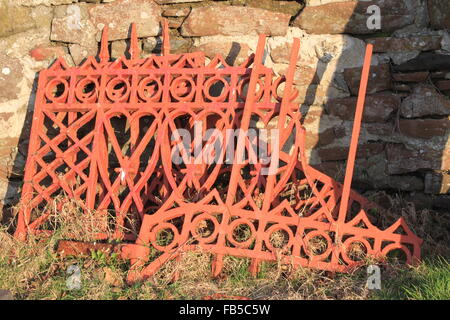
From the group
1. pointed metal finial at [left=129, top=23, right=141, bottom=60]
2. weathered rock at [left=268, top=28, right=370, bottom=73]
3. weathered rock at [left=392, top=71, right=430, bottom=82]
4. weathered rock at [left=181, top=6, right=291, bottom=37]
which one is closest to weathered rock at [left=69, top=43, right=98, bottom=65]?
pointed metal finial at [left=129, top=23, right=141, bottom=60]

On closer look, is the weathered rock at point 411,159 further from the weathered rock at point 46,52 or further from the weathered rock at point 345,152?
the weathered rock at point 46,52

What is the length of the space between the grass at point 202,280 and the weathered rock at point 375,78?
108 cm

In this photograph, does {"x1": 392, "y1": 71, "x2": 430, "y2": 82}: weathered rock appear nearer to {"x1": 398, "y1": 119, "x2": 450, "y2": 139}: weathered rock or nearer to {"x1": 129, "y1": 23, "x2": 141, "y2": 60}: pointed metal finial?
{"x1": 398, "y1": 119, "x2": 450, "y2": 139}: weathered rock

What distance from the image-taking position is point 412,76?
3.69m

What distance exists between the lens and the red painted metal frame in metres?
3.13

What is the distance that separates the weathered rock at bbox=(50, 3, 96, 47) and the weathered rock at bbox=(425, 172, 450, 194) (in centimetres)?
243

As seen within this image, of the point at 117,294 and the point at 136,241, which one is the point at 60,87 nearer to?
the point at 136,241

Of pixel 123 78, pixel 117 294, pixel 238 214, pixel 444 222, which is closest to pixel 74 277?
pixel 117 294

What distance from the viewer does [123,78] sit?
3.66 m

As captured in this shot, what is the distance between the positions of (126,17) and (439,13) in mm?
2046

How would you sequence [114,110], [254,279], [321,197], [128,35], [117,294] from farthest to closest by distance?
1. [128,35]
2. [114,110]
3. [321,197]
4. [254,279]
5. [117,294]

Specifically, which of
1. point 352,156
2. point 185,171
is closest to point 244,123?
point 185,171

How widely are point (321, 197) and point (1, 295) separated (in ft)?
5.71
